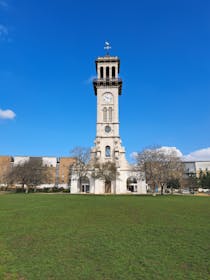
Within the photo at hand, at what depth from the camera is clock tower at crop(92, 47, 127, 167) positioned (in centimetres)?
5544

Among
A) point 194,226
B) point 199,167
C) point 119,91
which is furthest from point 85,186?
point 199,167

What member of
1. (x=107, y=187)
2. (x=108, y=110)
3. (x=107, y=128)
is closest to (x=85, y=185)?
(x=107, y=187)

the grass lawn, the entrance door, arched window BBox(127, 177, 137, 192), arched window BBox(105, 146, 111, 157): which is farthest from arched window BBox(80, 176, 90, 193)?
the grass lawn

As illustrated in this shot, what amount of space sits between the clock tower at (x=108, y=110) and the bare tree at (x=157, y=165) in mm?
7726

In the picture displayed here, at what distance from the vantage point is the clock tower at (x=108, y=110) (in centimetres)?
5544

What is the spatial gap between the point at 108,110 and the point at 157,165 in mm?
19346

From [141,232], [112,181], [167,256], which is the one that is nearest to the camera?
[167,256]

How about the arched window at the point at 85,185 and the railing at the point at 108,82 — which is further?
the railing at the point at 108,82

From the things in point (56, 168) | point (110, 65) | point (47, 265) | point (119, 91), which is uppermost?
point (110, 65)

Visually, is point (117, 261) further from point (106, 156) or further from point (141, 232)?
point (106, 156)

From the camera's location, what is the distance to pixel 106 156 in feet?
183

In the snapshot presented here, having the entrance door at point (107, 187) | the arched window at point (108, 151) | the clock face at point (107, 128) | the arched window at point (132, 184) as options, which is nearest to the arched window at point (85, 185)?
the entrance door at point (107, 187)

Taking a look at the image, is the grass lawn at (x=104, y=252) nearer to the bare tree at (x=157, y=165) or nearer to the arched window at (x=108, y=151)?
the bare tree at (x=157, y=165)

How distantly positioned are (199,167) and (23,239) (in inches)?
4360
